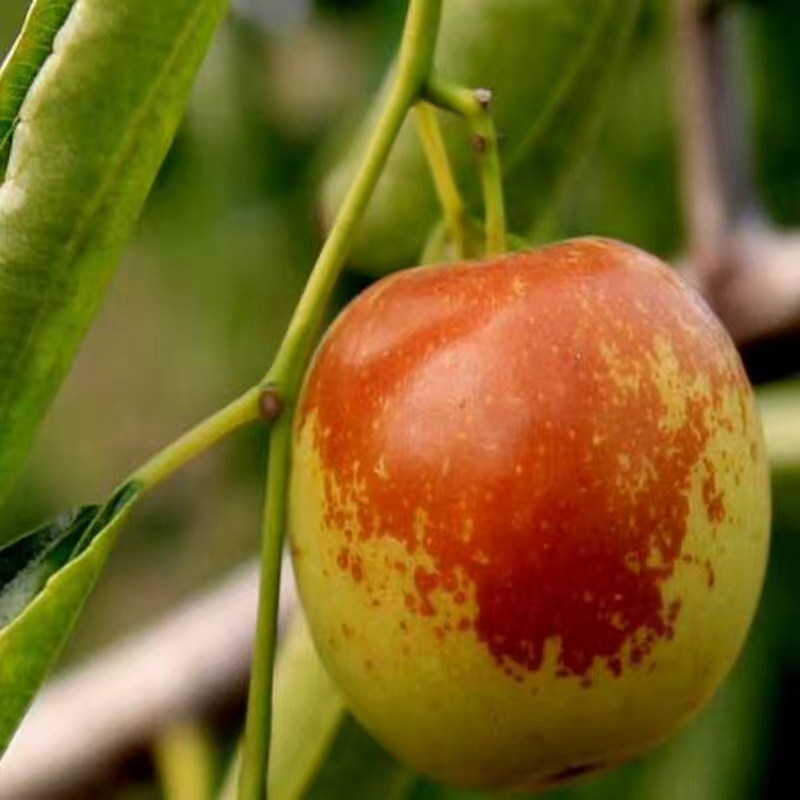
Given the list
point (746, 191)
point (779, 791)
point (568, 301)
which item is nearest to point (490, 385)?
point (568, 301)

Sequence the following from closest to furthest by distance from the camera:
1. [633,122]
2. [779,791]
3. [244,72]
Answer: [779,791] < [633,122] < [244,72]

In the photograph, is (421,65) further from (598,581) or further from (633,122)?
(633,122)

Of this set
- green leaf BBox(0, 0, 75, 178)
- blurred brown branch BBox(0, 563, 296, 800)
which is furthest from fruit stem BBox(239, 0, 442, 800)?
blurred brown branch BBox(0, 563, 296, 800)

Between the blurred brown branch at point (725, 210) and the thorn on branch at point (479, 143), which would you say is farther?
the blurred brown branch at point (725, 210)

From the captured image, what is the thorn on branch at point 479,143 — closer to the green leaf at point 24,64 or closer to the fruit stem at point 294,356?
the fruit stem at point 294,356

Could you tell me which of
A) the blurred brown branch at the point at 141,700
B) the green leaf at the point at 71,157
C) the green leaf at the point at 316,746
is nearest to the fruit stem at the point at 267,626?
the green leaf at the point at 71,157
